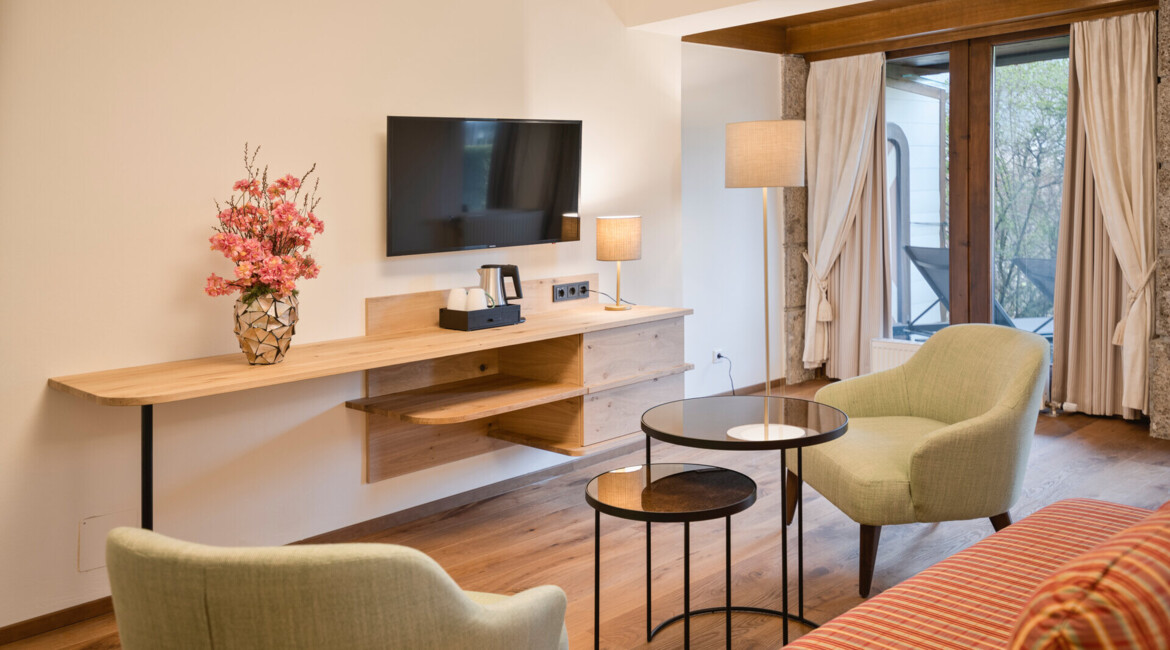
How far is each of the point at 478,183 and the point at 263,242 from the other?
3.51 ft

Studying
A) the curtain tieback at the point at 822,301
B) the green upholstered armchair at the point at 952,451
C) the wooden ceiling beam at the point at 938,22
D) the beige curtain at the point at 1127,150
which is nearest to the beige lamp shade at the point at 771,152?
the green upholstered armchair at the point at 952,451

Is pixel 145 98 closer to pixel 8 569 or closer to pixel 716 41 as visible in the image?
pixel 8 569

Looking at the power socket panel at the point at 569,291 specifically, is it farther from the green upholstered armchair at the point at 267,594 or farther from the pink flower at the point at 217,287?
the green upholstered armchair at the point at 267,594

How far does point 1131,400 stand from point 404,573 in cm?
445

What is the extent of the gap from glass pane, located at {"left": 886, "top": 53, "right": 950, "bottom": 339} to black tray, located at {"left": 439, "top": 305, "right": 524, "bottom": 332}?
298cm

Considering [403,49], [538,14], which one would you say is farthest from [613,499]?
[538,14]

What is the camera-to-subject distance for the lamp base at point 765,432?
8.46ft

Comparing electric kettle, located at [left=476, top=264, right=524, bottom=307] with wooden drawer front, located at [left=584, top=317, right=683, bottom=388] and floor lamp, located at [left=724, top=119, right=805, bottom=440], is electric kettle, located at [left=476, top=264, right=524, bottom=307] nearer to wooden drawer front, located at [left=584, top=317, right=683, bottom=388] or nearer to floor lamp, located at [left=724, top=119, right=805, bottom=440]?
wooden drawer front, located at [left=584, top=317, right=683, bottom=388]

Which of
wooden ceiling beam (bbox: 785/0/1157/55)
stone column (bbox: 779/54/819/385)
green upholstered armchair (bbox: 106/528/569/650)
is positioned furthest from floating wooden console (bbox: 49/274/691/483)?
wooden ceiling beam (bbox: 785/0/1157/55)

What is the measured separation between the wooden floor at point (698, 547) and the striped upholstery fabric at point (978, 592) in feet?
2.49

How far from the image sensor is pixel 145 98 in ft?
9.78

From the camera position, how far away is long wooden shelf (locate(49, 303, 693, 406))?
2.66m

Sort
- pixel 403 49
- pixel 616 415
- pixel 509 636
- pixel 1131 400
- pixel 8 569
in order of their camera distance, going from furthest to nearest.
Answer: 1. pixel 1131 400
2. pixel 616 415
3. pixel 403 49
4. pixel 8 569
5. pixel 509 636

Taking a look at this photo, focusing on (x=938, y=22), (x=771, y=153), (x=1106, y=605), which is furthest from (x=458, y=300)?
(x=938, y=22)
